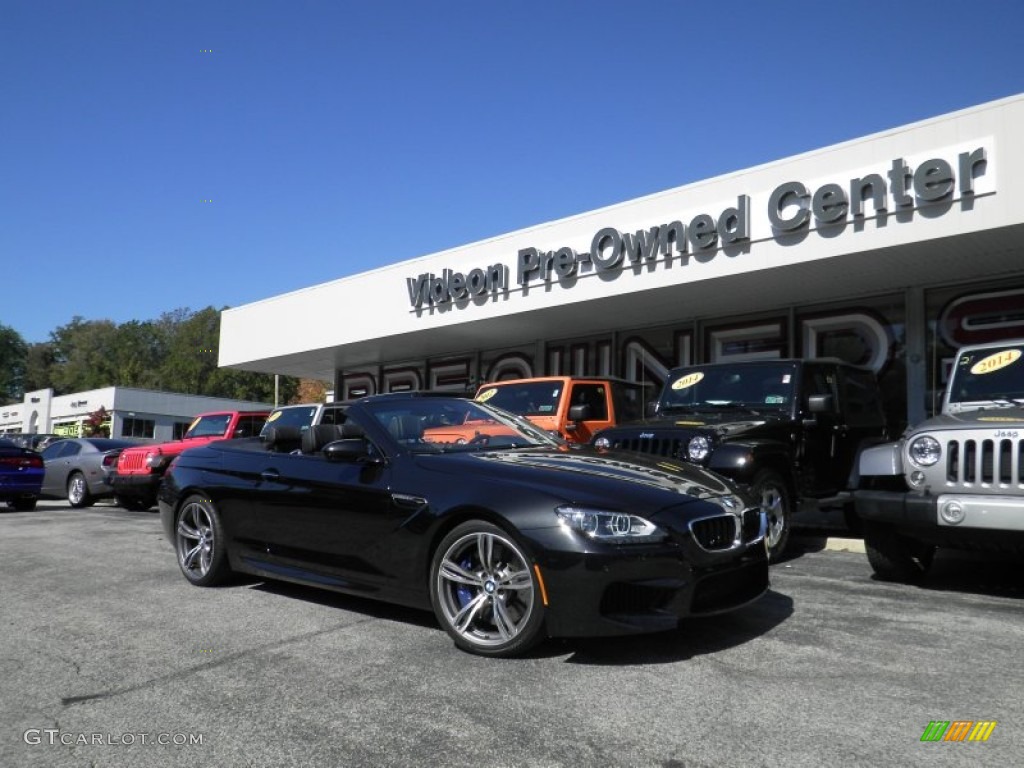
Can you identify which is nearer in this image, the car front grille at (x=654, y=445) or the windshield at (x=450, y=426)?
the windshield at (x=450, y=426)

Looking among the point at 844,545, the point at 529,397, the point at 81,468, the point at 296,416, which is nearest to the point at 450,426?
the point at 844,545

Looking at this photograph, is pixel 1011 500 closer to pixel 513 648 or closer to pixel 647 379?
pixel 513 648

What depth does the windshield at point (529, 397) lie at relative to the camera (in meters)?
10.5

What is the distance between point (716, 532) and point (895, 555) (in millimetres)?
2550

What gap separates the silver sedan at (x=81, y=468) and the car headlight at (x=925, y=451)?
13.3 metres

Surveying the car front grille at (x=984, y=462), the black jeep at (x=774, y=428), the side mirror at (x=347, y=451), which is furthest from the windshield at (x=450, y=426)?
the car front grille at (x=984, y=462)

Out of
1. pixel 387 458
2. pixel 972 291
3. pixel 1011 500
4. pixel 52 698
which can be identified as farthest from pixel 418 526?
pixel 972 291

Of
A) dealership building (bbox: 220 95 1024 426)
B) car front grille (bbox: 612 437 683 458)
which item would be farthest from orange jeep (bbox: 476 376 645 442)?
dealership building (bbox: 220 95 1024 426)

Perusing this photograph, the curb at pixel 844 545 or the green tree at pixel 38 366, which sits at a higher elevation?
the green tree at pixel 38 366

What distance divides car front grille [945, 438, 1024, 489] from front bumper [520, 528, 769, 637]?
7.87ft

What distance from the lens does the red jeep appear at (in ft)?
43.1

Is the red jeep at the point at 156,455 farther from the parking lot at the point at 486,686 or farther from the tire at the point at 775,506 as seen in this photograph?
the tire at the point at 775,506

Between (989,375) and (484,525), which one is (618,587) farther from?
(989,375)

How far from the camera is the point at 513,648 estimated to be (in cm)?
391
